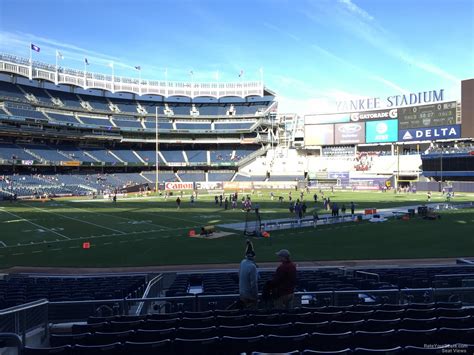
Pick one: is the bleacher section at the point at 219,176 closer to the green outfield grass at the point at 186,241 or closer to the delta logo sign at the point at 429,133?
the delta logo sign at the point at 429,133

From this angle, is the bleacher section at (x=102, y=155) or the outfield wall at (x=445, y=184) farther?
the bleacher section at (x=102, y=155)

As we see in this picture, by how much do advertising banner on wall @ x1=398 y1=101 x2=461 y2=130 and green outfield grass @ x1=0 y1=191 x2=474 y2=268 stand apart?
4822cm

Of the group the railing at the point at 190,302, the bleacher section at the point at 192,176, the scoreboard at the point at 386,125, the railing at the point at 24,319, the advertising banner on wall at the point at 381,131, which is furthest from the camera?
the bleacher section at the point at 192,176

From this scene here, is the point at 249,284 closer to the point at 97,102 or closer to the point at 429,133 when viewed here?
the point at 429,133

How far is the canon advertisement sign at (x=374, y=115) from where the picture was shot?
9075 centimetres

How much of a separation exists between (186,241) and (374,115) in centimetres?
7744

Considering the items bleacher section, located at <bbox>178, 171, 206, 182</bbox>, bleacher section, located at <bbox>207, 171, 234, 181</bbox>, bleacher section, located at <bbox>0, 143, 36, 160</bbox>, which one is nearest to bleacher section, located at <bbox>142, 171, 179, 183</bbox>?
bleacher section, located at <bbox>178, 171, 206, 182</bbox>

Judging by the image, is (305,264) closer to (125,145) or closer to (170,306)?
(170,306)

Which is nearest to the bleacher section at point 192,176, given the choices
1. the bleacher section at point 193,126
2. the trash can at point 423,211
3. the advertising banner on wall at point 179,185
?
the advertising banner on wall at point 179,185

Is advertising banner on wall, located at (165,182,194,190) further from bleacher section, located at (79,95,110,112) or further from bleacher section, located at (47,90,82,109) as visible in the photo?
bleacher section, located at (47,90,82,109)

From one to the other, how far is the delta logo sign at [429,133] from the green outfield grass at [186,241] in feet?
154

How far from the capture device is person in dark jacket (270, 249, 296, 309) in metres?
7.64

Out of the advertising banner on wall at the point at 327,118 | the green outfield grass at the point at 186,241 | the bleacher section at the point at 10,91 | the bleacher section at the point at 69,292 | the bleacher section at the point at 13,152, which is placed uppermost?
the bleacher section at the point at 10,91

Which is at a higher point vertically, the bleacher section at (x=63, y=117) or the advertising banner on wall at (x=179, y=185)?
the bleacher section at (x=63, y=117)
